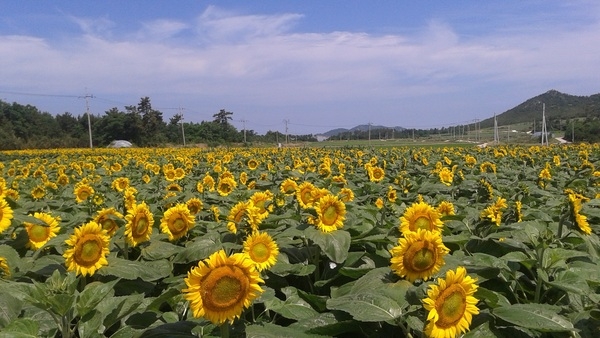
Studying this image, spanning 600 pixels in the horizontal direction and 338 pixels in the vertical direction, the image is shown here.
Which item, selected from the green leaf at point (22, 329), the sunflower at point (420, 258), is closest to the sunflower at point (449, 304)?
the sunflower at point (420, 258)

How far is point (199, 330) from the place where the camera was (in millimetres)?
1921

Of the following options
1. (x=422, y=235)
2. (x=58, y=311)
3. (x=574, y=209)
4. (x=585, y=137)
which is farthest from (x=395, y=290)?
(x=585, y=137)

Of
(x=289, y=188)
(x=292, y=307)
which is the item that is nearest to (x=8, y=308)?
(x=292, y=307)

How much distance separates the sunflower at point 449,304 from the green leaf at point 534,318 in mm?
142

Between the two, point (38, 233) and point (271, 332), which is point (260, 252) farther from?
point (38, 233)

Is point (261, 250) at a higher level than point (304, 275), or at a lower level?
higher

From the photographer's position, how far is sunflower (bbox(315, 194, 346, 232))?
2812 mm

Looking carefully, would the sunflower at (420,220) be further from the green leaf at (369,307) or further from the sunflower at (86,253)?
the sunflower at (86,253)

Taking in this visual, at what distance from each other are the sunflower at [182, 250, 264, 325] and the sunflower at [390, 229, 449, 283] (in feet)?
2.15

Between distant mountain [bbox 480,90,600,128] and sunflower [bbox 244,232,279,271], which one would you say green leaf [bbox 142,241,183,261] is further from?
distant mountain [bbox 480,90,600,128]

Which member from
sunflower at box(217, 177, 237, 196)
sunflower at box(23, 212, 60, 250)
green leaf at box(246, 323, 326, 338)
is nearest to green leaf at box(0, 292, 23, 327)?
green leaf at box(246, 323, 326, 338)

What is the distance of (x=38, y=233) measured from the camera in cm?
299

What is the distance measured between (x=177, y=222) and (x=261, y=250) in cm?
100

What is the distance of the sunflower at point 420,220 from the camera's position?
264cm
